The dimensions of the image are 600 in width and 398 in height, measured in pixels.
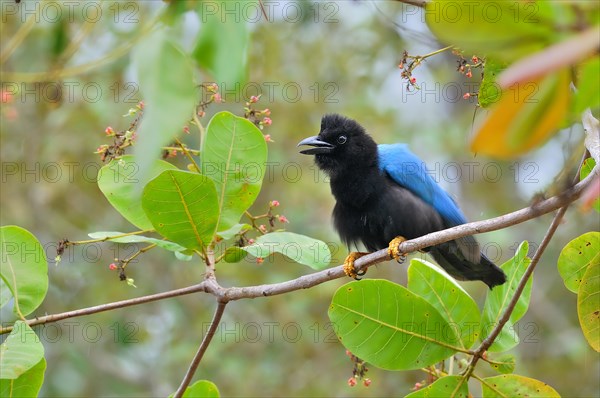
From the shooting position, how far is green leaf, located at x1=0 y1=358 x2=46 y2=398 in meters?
2.66

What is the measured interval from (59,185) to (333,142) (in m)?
3.72

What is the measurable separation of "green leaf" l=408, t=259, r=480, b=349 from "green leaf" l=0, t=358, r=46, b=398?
149cm

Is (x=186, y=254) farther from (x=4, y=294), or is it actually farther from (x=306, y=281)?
(x=4, y=294)

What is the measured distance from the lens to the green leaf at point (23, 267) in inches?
105

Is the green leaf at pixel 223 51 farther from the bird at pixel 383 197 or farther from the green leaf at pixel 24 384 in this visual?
the bird at pixel 383 197

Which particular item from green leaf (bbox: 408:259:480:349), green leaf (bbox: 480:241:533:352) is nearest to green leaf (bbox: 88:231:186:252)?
green leaf (bbox: 408:259:480:349)

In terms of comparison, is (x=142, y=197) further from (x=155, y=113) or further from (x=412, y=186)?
(x=412, y=186)

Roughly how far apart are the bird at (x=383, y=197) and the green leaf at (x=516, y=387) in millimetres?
1394

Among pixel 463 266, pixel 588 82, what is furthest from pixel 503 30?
pixel 463 266

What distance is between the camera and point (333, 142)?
463 centimetres

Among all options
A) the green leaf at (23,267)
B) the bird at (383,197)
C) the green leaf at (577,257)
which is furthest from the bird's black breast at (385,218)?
the green leaf at (23,267)

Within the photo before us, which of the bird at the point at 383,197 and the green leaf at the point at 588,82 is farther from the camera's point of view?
the bird at the point at 383,197

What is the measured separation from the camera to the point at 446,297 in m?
2.99

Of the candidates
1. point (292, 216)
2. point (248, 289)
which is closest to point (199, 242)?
point (248, 289)
